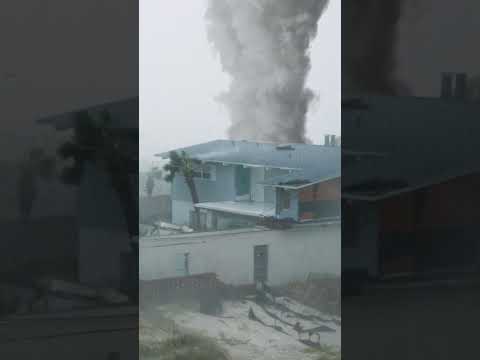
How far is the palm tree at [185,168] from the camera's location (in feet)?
22.0

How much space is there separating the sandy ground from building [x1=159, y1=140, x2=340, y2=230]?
0.87 meters

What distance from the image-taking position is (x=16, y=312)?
5805 mm

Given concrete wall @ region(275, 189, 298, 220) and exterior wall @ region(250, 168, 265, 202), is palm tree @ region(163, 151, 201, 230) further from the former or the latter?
concrete wall @ region(275, 189, 298, 220)

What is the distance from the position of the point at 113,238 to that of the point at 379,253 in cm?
262

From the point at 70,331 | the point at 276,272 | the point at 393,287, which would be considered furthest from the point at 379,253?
the point at 70,331

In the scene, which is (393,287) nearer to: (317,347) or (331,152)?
(317,347)

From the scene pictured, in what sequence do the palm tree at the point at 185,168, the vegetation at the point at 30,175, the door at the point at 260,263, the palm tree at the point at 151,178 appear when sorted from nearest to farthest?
1. the vegetation at the point at 30,175
2. the palm tree at the point at 151,178
3. the palm tree at the point at 185,168
4. the door at the point at 260,263

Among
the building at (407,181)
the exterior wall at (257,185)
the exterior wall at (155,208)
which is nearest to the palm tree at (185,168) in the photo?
the exterior wall at (155,208)

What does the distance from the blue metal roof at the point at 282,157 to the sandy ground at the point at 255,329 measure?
1263 mm

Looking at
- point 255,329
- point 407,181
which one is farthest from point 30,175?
point 407,181

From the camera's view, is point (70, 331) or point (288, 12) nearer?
point (70, 331)

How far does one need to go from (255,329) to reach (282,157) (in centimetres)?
176

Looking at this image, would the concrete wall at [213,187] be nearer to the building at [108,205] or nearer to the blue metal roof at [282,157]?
the blue metal roof at [282,157]

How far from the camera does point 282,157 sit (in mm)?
6969
